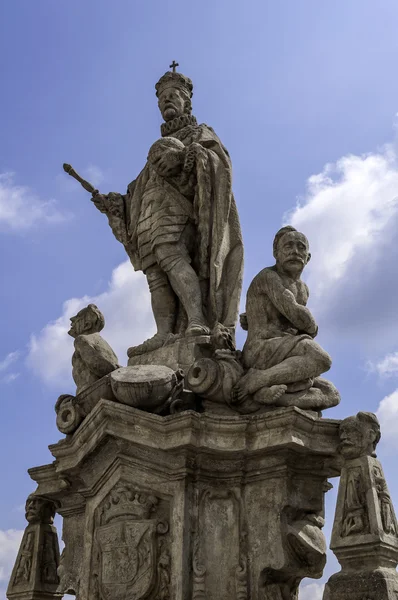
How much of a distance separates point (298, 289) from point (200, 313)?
1294 millimetres

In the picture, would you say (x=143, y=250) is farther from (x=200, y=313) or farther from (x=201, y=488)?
(x=201, y=488)

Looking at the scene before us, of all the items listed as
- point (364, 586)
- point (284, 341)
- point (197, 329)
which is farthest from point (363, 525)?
point (197, 329)

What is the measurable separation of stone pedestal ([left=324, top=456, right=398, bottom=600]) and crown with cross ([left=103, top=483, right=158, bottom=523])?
185 centimetres

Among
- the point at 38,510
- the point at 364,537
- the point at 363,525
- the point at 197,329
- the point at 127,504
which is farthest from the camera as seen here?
the point at 38,510

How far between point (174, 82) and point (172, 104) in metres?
0.32

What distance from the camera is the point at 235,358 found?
29.8 ft

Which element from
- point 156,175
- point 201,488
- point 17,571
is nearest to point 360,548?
point 201,488

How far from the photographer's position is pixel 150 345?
10.1m

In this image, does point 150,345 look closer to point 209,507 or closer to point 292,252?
point 292,252

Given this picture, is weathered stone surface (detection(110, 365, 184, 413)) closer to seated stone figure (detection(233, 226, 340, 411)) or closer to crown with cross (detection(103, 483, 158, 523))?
seated stone figure (detection(233, 226, 340, 411))

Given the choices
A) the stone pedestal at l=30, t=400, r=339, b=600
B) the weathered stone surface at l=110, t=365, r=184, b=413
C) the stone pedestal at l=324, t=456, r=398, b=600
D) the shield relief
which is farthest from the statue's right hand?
the stone pedestal at l=324, t=456, r=398, b=600

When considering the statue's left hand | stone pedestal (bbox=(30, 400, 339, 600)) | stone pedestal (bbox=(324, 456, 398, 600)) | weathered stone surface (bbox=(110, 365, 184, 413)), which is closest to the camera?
stone pedestal (bbox=(324, 456, 398, 600))

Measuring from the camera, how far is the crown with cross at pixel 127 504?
8375 mm

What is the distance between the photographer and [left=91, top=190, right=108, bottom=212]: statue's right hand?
11.5 meters
